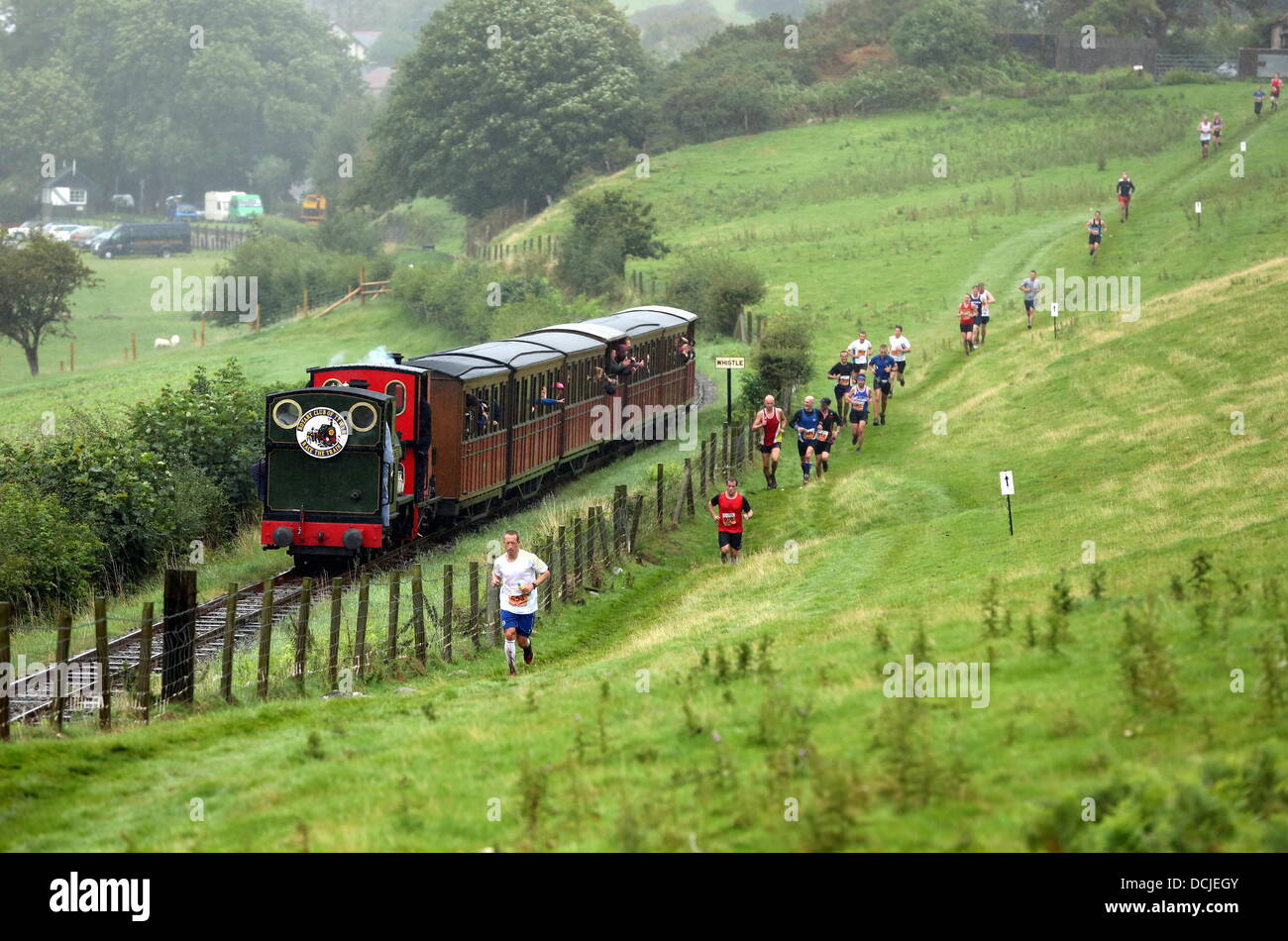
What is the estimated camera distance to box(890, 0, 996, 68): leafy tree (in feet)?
282

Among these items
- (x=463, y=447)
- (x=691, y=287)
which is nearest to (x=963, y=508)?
(x=463, y=447)

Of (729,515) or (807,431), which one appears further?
(807,431)

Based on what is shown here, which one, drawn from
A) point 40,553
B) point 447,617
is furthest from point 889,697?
point 40,553

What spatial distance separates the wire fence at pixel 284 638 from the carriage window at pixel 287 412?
2358mm

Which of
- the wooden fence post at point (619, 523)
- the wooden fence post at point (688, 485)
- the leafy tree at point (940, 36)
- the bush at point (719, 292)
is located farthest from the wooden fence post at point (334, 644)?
the leafy tree at point (940, 36)

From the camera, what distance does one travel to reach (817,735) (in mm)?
10953

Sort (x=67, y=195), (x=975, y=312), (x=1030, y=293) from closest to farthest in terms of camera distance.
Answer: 1. (x=975, y=312)
2. (x=1030, y=293)
3. (x=67, y=195)

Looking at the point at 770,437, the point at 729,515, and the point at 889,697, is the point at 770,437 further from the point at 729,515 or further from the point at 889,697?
the point at 889,697

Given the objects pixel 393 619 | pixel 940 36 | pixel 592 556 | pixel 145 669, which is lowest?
pixel 592 556

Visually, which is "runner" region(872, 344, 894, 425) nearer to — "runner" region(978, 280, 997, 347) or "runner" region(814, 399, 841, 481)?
"runner" region(814, 399, 841, 481)

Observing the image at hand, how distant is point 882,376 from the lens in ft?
111

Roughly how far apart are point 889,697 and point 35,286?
64.1m

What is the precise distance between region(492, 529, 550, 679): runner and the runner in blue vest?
1252 centimetres
